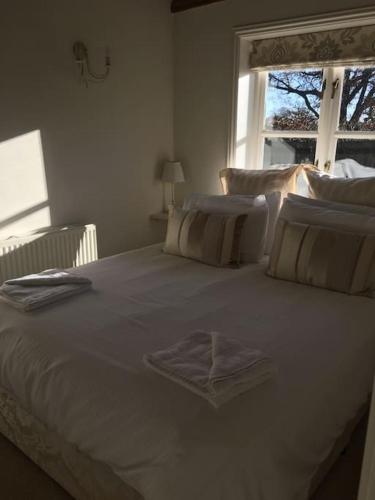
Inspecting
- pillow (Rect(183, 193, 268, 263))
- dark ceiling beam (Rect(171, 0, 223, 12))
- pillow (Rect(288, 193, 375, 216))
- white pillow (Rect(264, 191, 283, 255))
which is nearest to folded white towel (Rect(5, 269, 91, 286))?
pillow (Rect(183, 193, 268, 263))

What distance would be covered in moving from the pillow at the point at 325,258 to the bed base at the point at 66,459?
62 centimetres

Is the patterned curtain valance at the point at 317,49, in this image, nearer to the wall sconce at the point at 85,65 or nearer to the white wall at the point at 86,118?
the white wall at the point at 86,118

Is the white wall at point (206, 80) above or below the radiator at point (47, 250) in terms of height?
above

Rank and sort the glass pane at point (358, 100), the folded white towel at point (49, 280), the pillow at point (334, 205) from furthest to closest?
the glass pane at point (358, 100), the pillow at point (334, 205), the folded white towel at point (49, 280)

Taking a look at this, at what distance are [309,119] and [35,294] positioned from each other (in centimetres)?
230

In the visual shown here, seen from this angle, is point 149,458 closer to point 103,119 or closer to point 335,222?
point 335,222

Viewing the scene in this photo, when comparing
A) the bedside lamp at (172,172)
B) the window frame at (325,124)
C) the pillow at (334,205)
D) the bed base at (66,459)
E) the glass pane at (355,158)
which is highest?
Result: the window frame at (325,124)

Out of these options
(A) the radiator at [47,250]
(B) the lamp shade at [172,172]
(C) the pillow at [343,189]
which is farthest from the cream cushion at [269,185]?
(A) the radiator at [47,250]

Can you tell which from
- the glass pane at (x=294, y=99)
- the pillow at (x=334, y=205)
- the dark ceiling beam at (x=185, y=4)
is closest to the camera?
the pillow at (x=334, y=205)

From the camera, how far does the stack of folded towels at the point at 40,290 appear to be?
1.85m

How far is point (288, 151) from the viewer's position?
3.20 m

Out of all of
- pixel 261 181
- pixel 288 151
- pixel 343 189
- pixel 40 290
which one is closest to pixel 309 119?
pixel 288 151

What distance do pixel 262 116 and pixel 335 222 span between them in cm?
143

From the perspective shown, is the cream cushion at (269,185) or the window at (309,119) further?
the window at (309,119)
